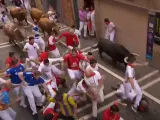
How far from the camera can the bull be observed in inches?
437

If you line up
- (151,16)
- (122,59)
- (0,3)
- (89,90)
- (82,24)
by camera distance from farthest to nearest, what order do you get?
1. (0,3)
2. (82,24)
3. (122,59)
4. (151,16)
5. (89,90)

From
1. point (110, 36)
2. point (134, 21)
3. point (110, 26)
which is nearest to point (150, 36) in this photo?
point (134, 21)

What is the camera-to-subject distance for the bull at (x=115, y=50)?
11.1m

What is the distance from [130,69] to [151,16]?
298 cm

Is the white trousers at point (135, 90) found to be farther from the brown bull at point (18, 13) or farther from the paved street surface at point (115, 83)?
the brown bull at point (18, 13)

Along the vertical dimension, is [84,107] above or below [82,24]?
below

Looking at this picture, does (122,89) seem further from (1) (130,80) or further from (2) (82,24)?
(2) (82,24)

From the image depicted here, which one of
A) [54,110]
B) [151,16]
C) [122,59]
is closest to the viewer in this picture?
[54,110]

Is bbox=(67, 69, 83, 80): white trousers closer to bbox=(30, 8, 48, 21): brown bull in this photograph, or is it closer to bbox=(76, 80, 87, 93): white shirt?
bbox=(76, 80, 87, 93): white shirt

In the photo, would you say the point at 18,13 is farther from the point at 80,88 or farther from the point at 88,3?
the point at 80,88

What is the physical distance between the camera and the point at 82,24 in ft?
47.6

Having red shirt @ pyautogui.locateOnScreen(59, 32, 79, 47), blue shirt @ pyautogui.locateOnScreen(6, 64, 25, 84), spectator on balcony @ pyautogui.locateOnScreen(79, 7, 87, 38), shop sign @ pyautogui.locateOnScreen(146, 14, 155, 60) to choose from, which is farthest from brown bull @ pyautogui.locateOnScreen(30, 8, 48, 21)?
blue shirt @ pyautogui.locateOnScreen(6, 64, 25, 84)

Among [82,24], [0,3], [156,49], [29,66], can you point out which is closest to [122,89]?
[156,49]

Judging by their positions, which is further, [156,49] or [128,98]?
[156,49]
